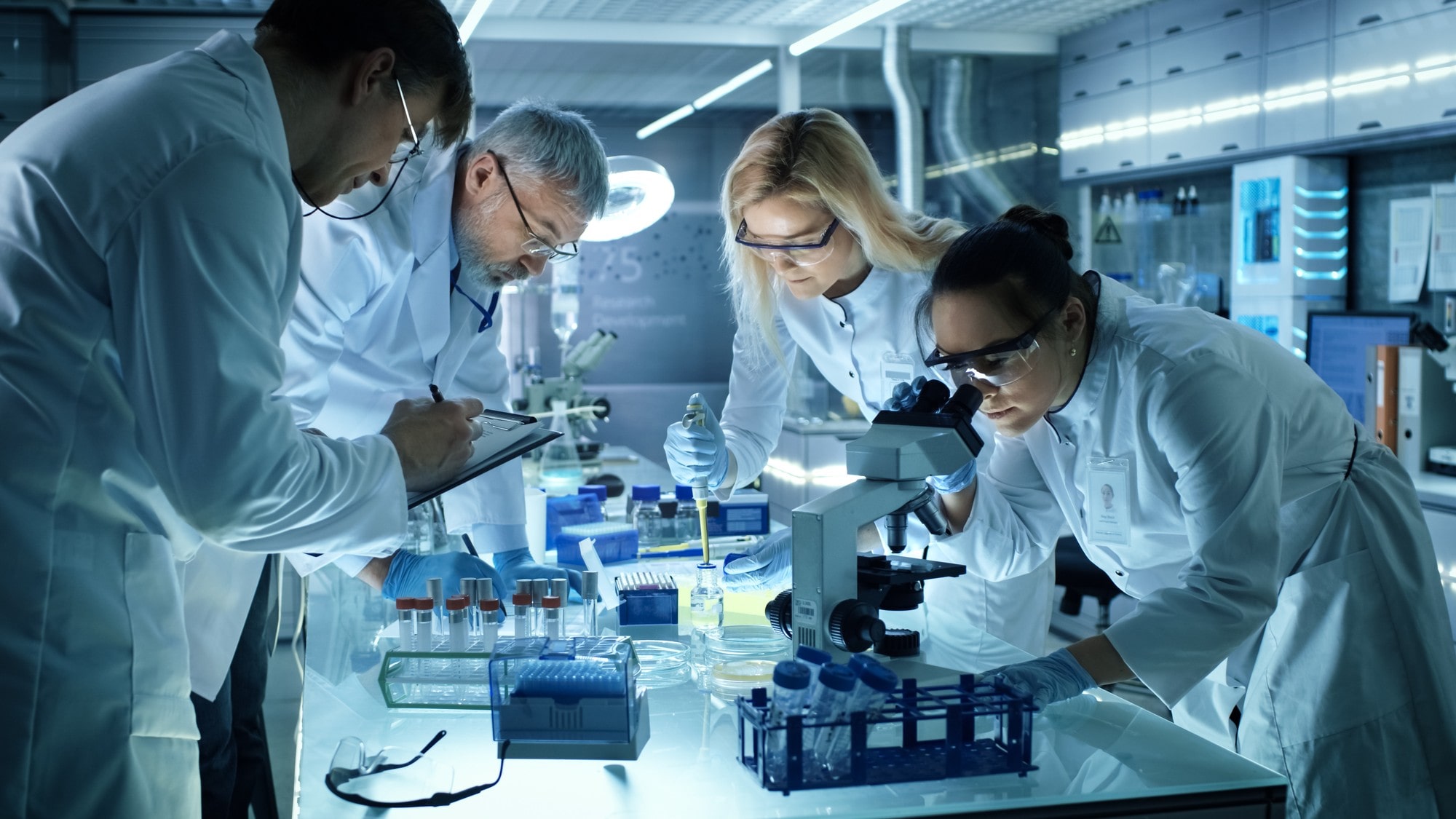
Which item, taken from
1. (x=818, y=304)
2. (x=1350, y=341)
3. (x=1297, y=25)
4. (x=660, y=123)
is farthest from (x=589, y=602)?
(x=660, y=123)

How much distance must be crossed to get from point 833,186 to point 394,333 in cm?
93

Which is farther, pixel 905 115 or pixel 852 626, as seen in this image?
pixel 905 115

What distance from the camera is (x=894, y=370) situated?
2.46m

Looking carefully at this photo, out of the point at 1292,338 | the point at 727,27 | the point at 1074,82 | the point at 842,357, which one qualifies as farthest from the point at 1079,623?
the point at 727,27

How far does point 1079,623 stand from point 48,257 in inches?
173

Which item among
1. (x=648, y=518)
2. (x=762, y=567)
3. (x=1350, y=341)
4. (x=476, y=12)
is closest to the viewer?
(x=762, y=567)

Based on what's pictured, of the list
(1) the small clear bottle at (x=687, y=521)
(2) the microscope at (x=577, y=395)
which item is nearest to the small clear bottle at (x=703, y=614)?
(1) the small clear bottle at (x=687, y=521)

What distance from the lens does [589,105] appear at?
24.0 feet

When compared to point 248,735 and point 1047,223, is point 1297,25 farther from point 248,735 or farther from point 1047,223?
point 248,735

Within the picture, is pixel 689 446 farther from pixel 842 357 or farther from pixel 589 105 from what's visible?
pixel 589 105

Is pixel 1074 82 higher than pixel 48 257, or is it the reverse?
pixel 1074 82

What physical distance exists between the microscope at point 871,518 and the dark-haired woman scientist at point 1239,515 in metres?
0.16

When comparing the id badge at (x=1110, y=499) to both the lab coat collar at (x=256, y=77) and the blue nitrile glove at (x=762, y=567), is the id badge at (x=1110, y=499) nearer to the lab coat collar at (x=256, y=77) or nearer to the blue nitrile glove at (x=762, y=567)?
the blue nitrile glove at (x=762, y=567)

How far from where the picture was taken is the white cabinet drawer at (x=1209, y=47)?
4961 mm
